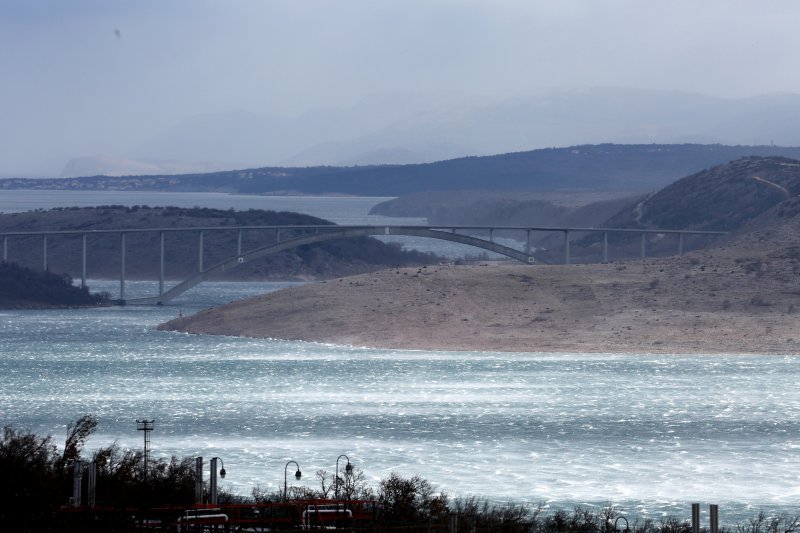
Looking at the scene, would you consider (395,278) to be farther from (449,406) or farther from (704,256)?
(449,406)

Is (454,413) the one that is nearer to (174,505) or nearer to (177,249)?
(174,505)

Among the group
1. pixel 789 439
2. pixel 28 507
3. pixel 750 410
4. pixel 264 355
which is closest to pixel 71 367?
pixel 264 355

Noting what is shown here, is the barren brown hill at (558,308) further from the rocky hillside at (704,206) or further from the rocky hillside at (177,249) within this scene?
the rocky hillside at (177,249)

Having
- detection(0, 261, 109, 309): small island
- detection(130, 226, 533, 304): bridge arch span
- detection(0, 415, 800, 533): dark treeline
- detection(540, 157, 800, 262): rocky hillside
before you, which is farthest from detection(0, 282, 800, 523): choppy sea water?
detection(540, 157, 800, 262): rocky hillside

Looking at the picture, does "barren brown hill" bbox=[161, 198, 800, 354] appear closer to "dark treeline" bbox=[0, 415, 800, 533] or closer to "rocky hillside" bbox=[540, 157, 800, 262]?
"rocky hillside" bbox=[540, 157, 800, 262]

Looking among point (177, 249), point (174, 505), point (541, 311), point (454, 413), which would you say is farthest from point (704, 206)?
point (174, 505)

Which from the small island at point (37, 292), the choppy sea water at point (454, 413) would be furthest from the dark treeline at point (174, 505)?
the small island at point (37, 292)
